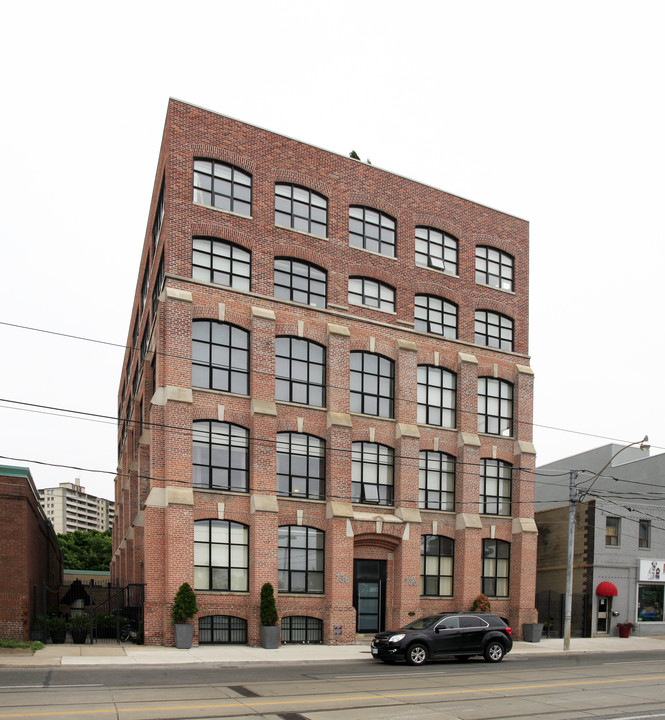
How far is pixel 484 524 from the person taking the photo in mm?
35156

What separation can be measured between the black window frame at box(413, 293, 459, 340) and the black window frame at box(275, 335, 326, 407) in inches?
219

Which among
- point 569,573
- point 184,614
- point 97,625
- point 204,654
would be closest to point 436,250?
point 569,573

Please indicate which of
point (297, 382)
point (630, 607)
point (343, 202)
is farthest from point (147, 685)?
point (630, 607)

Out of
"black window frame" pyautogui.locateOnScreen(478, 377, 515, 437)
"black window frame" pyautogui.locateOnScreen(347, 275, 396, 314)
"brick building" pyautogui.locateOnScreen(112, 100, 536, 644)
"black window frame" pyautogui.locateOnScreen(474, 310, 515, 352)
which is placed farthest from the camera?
"black window frame" pyautogui.locateOnScreen(474, 310, 515, 352)

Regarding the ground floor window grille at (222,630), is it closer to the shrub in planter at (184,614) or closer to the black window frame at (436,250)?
the shrub in planter at (184,614)

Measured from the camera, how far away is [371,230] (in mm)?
34781

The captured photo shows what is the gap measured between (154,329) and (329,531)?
10.7 m

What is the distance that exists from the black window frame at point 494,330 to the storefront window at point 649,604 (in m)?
13.8

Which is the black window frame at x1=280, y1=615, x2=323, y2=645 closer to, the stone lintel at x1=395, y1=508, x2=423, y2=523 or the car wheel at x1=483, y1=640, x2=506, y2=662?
the stone lintel at x1=395, y1=508, x2=423, y2=523

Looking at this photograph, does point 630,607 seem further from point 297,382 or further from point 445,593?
point 297,382

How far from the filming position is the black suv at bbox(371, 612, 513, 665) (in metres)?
22.5

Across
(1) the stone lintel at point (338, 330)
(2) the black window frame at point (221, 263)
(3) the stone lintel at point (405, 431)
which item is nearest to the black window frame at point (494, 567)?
(3) the stone lintel at point (405, 431)

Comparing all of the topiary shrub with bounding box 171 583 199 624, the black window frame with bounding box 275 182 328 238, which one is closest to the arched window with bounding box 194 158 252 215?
the black window frame with bounding box 275 182 328 238

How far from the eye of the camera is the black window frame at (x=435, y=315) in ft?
117
